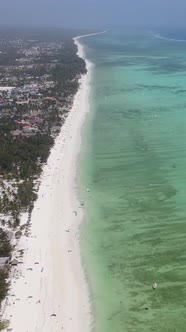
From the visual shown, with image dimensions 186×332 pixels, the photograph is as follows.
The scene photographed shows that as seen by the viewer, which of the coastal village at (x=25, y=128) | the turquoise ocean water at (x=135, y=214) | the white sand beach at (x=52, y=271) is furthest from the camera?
Answer: the coastal village at (x=25, y=128)

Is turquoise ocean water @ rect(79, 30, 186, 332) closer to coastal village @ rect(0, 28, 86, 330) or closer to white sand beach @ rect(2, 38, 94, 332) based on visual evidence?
white sand beach @ rect(2, 38, 94, 332)

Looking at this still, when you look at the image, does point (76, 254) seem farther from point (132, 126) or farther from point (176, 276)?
point (132, 126)

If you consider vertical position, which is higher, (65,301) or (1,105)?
(1,105)

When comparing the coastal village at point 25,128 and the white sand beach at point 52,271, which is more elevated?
the coastal village at point 25,128

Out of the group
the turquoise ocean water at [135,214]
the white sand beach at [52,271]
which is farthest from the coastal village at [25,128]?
the turquoise ocean water at [135,214]

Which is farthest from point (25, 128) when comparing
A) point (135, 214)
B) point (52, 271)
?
point (52, 271)

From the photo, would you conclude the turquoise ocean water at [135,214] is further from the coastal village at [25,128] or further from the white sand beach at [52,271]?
the coastal village at [25,128]

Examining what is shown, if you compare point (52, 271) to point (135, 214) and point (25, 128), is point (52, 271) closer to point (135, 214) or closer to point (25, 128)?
point (135, 214)

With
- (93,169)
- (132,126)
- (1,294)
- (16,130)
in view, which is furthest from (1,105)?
(1,294)
